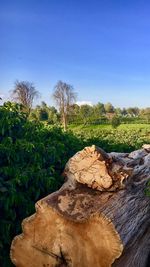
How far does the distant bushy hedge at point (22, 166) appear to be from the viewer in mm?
4379

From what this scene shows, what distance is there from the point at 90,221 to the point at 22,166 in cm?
151

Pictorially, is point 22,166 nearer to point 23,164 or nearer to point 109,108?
point 23,164

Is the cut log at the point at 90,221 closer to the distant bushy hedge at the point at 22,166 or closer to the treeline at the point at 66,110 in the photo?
the distant bushy hedge at the point at 22,166

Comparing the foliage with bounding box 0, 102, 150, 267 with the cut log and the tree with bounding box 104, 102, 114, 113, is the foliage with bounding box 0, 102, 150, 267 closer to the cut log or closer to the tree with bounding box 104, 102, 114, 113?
the cut log

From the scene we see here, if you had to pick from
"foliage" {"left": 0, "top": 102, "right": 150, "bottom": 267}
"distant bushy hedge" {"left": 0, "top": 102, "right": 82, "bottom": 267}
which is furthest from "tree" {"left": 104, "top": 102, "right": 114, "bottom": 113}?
"distant bushy hedge" {"left": 0, "top": 102, "right": 82, "bottom": 267}

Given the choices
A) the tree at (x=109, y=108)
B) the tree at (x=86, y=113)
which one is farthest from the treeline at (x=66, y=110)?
the tree at (x=109, y=108)

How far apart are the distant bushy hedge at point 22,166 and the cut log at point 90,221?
0.31m

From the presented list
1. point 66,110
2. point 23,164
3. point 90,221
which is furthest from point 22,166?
point 66,110

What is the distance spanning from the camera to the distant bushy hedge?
438 cm

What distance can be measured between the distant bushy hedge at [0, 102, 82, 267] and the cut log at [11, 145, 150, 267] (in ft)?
1.03

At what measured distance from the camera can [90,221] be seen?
3742 millimetres

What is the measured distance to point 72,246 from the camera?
3898 mm

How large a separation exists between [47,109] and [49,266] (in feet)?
151

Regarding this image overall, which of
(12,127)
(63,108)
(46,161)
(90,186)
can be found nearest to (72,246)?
(90,186)
